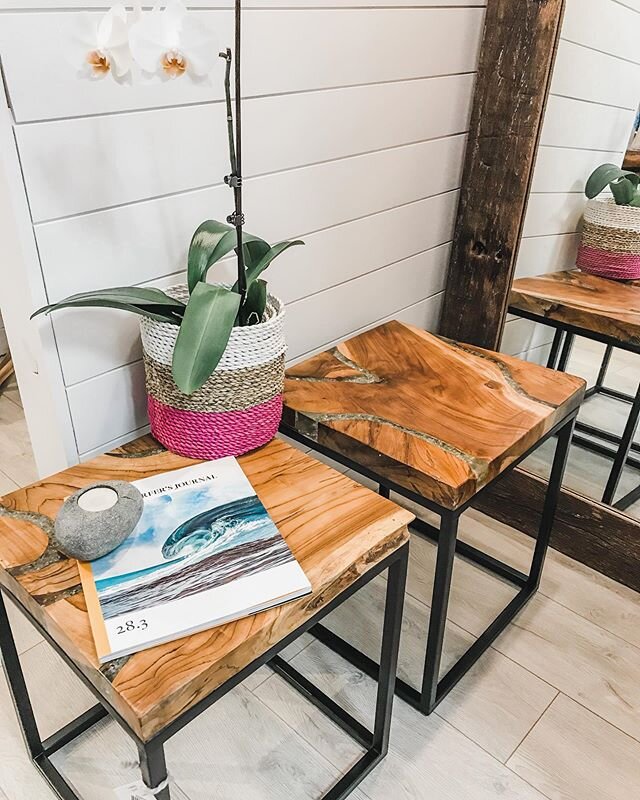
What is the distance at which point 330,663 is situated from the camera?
4.28 ft

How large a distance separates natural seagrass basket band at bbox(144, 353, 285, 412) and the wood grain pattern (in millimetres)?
719

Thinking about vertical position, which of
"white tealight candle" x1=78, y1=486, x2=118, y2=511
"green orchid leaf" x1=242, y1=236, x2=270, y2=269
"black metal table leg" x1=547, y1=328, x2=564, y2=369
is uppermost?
"green orchid leaf" x1=242, y1=236, x2=270, y2=269

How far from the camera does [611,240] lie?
1.37 meters

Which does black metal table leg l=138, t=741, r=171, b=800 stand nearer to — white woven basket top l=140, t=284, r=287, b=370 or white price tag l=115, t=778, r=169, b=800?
white price tag l=115, t=778, r=169, b=800

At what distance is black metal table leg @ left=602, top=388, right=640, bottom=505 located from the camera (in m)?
1.43

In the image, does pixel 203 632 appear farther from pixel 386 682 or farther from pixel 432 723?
pixel 432 723

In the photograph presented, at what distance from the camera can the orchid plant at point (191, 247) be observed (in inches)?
29.6

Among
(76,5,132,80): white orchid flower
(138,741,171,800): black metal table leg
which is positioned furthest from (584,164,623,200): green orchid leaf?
(138,741,171,800): black metal table leg

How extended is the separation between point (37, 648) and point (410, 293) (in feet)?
3.45

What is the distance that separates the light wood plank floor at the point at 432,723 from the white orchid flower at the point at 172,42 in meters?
1.01

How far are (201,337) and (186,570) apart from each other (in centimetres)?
27

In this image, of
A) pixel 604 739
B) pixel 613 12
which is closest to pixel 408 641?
pixel 604 739

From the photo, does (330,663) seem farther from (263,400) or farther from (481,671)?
(263,400)

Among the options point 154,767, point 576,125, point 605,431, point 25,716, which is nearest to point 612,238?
point 576,125
